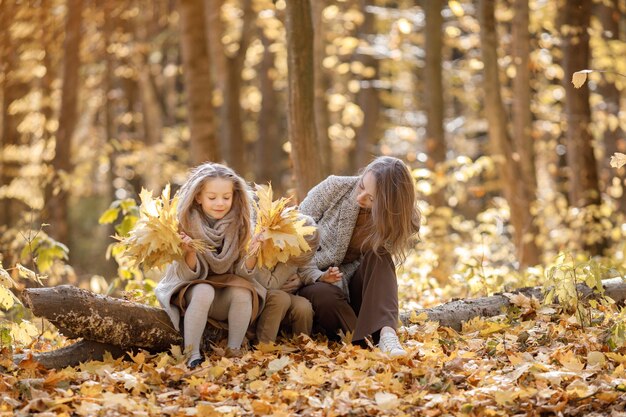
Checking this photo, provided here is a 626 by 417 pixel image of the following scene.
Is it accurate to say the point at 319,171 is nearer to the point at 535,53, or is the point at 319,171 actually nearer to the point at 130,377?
the point at 130,377

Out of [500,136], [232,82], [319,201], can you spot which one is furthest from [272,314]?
[232,82]

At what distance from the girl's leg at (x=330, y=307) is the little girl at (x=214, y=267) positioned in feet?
1.18

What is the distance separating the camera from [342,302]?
18.0 ft

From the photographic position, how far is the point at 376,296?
5.31 meters

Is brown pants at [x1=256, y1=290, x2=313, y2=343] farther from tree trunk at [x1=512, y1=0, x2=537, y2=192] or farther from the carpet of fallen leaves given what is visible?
tree trunk at [x1=512, y1=0, x2=537, y2=192]

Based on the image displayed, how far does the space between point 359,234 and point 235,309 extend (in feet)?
3.34

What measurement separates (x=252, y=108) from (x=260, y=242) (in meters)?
22.3

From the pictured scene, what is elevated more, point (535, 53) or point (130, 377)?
point (535, 53)

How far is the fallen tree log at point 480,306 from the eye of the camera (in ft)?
19.3

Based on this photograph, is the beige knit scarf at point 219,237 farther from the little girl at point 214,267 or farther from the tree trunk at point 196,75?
the tree trunk at point 196,75

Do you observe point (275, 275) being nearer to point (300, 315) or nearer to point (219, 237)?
point (300, 315)

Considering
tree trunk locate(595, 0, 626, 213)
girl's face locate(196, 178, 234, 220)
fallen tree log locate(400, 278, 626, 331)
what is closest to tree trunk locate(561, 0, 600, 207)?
tree trunk locate(595, 0, 626, 213)

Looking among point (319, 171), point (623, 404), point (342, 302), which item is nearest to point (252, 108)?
point (319, 171)

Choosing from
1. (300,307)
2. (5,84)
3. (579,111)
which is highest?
(5,84)
